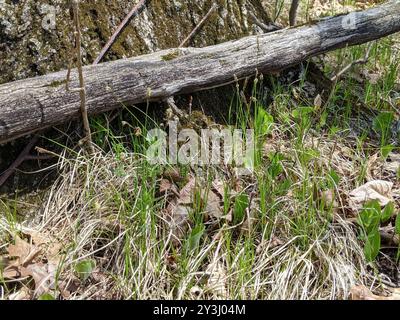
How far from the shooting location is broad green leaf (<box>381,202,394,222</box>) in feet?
7.82

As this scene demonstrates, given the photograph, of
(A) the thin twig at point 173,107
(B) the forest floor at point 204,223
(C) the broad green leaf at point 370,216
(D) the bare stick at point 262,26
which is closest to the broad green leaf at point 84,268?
(B) the forest floor at point 204,223

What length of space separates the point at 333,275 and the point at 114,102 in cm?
125

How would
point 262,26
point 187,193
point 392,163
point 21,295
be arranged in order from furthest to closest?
point 262,26, point 392,163, point 187,193, point 21,295

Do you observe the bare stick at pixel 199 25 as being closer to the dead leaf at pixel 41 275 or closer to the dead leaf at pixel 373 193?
the dead leaf at pixel 373 193

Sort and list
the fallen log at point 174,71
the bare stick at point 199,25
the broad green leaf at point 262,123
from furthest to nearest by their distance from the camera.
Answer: the bare stick at point 199,25 < the broad green leaf at point 262,123 < the fallen log at point 174,71

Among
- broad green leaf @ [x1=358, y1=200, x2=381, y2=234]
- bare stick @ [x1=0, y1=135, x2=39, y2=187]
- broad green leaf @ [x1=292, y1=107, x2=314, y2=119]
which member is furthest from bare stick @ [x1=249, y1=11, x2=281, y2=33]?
bare stick @ [x1=0, y1=135, x2=39, y2=187]

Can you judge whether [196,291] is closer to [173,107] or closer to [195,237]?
[195,237]

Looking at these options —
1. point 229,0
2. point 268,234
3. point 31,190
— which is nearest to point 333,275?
point 268,234

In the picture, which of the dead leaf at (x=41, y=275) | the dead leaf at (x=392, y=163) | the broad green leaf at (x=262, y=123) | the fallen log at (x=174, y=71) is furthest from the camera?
the dead leaf at (x=392, y=163)

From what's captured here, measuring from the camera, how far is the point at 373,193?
259 centimetres

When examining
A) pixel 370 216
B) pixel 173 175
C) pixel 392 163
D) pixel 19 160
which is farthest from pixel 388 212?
pixel 19 160

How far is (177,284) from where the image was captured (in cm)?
217

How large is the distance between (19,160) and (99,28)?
800 millimetres

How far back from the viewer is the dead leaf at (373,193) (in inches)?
99.5
